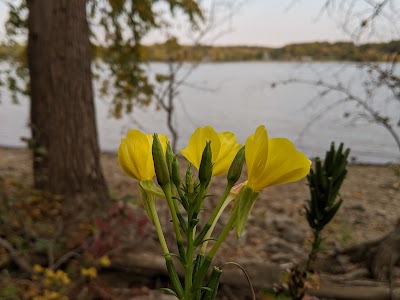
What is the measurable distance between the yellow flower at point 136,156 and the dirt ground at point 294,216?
8.44 ft

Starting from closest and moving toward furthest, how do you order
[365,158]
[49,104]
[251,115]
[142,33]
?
[49,104]
[142,33]
[365,158]
[251,115]

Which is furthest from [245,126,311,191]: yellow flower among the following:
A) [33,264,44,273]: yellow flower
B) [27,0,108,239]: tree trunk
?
[27,0,108,239]: tree trunk

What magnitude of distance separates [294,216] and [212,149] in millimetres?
5550

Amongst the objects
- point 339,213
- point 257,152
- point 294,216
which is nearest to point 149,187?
point 257,152

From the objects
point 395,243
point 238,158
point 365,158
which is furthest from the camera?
point 365,158

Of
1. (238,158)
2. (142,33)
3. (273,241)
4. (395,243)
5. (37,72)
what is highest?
(142,33)

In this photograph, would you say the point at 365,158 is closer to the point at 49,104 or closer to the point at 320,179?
the point at 49,104

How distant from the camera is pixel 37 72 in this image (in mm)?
4242

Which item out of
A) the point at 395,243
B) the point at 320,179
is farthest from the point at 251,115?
the point at 320,179

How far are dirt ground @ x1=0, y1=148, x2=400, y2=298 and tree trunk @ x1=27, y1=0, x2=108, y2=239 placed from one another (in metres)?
0.58

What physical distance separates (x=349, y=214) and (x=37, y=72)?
4.87 metres

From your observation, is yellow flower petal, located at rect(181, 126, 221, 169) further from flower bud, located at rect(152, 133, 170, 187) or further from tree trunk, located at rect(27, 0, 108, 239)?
tree trunk, located at rect(27, 0, 108, 239)

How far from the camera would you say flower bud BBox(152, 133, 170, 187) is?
515 mm

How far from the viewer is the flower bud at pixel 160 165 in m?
0.51
